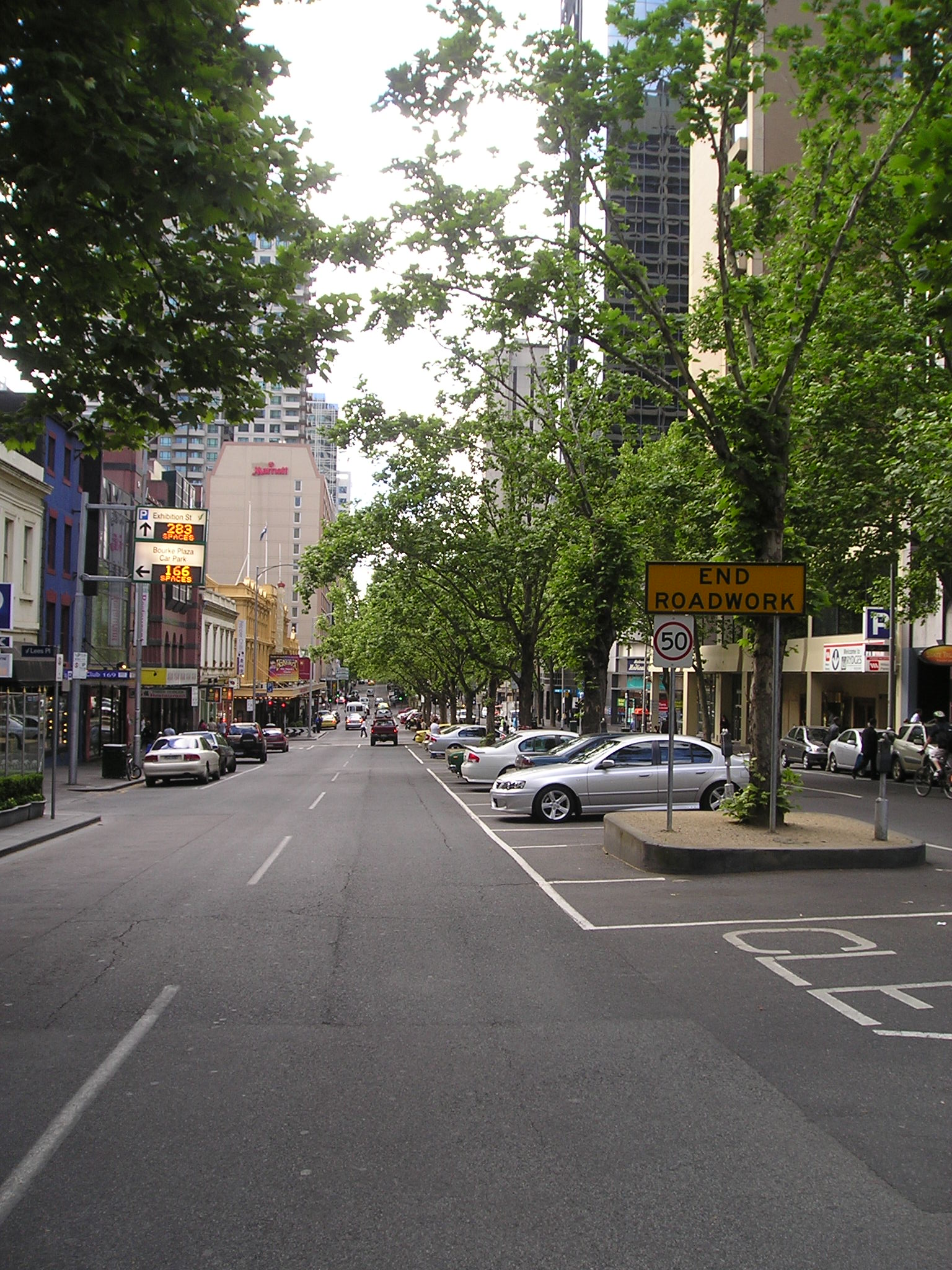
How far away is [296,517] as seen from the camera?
132875mm

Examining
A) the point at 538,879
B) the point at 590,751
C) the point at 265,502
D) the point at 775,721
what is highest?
the point at 265,502

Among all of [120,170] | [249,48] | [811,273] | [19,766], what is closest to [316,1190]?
[120,170]

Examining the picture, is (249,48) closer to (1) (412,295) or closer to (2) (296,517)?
(1) (412,295)

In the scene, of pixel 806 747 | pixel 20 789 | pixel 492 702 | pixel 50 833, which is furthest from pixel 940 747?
pixel 492 702

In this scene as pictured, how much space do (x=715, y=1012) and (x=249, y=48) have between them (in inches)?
311

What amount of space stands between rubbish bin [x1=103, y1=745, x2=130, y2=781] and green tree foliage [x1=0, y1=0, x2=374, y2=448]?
2358 centimetres

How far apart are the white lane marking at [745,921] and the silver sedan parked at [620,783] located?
8827 mm

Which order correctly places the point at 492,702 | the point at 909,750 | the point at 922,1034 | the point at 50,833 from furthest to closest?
the point at 492,702
the point at 909,750
the point at 50,833
the point at 922,1034

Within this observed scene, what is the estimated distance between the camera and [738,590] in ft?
48.2

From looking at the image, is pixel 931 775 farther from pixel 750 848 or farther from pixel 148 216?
pixel 148 216

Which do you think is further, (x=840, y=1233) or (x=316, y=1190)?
(x=316, y=1190)

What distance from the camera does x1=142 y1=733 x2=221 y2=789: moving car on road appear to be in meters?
31.9

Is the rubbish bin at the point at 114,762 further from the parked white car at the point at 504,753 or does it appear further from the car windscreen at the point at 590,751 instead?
the car windscreen at the point at 590,751

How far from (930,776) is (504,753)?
32.9 feet
